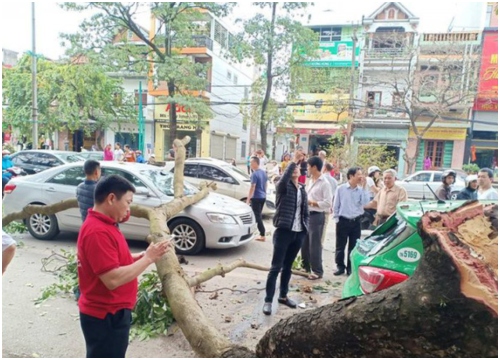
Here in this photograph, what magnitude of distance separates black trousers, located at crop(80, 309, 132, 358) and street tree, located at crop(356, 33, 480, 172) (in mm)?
19835

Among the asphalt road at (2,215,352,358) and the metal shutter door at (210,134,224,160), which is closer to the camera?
the asphalt road at (2,215,352,358)

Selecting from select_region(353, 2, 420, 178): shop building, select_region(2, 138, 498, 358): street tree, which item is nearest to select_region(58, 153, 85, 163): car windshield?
select_region(2, 138, 498, 358): street tree

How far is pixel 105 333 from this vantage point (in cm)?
204

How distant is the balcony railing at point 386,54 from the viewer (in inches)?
865

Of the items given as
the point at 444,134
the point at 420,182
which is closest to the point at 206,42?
the point at 420,182

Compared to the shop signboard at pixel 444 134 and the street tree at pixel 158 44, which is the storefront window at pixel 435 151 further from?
the street tree at pixel 158 44

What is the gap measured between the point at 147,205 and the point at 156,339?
3017 mm

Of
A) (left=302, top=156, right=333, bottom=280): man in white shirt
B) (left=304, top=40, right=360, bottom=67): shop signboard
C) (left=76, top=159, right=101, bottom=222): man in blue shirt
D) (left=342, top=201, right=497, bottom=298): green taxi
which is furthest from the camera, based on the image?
(left=304, top=40, right=360, bottom=67): shop signboard

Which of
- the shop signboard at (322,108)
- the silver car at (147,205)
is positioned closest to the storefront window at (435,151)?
the shop signboard at (322,108)

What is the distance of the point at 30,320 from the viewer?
363 centimetres

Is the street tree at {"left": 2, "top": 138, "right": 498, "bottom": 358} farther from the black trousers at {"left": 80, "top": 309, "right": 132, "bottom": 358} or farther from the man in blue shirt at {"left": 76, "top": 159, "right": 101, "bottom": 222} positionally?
the man in blue shirt at {"left": 76, "top": 159, "right": 101, "bottom": 222}

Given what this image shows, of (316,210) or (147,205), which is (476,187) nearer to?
(316,210)

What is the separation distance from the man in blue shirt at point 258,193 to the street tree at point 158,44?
8734 mm

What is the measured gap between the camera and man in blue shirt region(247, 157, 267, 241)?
23.5 ft
